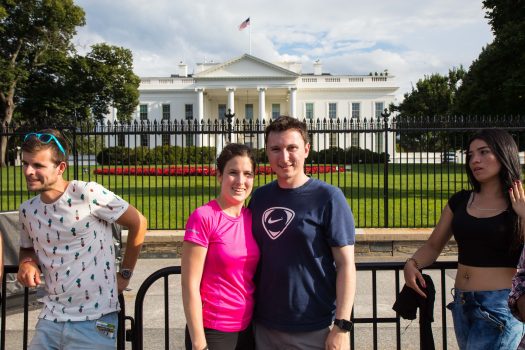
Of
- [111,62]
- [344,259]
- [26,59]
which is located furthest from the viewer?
[111,62]

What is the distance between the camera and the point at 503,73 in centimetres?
2659

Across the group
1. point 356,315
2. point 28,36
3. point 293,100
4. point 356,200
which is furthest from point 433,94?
point 356,315

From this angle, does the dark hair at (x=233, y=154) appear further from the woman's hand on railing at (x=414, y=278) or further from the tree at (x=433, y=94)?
the tree at (x=433, y=94)

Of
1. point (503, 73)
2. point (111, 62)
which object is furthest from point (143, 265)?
point (111, 62)

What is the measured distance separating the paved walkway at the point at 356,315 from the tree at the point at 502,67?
20702 mm

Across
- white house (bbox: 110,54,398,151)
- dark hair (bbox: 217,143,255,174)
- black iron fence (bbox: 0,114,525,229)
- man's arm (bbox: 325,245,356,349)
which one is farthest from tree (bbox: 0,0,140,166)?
man's arm (bbox: 325,245,356,349)

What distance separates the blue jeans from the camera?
7.97 ft

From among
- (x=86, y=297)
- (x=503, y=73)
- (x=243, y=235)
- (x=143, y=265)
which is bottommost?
(x=143, y=265)

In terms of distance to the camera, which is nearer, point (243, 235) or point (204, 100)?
point (243, 235)

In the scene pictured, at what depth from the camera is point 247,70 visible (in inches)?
2381

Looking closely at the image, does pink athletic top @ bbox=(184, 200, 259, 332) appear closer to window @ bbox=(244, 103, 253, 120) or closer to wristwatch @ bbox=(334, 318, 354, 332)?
wristwatch @ bbox=(334, 318, 354, 332)

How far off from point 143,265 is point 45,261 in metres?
5.34

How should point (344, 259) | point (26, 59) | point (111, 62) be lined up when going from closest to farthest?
point (344, 259) → point (26, 59) → point (111, 62)

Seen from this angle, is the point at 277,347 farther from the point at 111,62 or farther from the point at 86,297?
the point at 111,62
